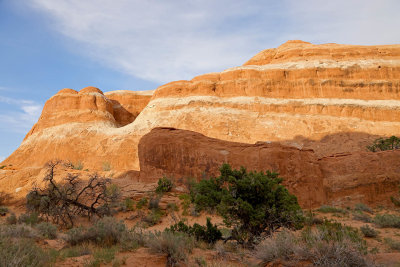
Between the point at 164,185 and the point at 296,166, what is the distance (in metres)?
7.54

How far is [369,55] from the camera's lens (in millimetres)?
42125

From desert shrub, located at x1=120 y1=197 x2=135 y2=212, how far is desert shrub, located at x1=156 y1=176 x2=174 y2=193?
156 cm

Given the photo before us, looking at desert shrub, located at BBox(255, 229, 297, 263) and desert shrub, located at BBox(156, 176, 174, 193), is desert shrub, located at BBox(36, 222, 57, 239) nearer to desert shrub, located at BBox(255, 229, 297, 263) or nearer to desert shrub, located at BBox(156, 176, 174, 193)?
desert shrub, located at BBox(255, 229, 297, 263)

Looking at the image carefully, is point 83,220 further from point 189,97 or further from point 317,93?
point 317,93

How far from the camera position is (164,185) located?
15.8 metres

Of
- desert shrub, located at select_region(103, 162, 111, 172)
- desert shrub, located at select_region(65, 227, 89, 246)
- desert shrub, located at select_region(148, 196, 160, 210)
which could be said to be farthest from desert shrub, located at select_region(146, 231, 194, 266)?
desert shrub, located at select_region(103, 162, 111, 172)

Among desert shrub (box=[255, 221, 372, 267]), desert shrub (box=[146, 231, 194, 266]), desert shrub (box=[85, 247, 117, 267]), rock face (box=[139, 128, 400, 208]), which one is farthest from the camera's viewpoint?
rock face (box=[139, 128, 400, 208])

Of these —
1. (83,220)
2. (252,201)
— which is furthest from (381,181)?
(83,220)

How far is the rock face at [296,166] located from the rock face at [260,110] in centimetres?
1439

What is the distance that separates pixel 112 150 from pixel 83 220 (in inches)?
916

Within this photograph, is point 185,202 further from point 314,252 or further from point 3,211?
point 314,252

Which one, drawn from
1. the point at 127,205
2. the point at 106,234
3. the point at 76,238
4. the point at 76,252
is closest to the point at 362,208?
the point at 127,205

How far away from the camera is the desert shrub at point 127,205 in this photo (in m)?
13.9

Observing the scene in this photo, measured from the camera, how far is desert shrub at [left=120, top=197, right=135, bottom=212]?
13.9m
